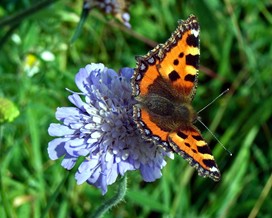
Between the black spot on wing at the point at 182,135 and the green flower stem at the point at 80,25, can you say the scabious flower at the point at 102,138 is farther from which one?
the green flower stem at the point at 80,25

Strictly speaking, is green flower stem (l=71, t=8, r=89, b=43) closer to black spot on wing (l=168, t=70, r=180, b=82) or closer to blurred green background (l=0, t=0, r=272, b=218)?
blurred green background (l=0, t=0, r=272, b=218)

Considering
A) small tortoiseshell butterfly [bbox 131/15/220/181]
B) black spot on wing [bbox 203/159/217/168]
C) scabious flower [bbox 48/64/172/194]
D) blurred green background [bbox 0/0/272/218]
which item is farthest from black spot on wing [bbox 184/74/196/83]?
blurred green background [bbox 0/0/272/218]

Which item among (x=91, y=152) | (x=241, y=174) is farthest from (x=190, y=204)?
(x=91, y=152)

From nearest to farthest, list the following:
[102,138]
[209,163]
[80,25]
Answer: [209,163] < [102,138] < [80,25]

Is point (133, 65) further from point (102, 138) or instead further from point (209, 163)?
point (209, 163)

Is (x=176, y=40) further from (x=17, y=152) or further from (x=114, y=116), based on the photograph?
(x=17, y=152)

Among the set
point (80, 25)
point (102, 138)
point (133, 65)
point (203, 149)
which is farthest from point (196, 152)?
point (133, 65)
